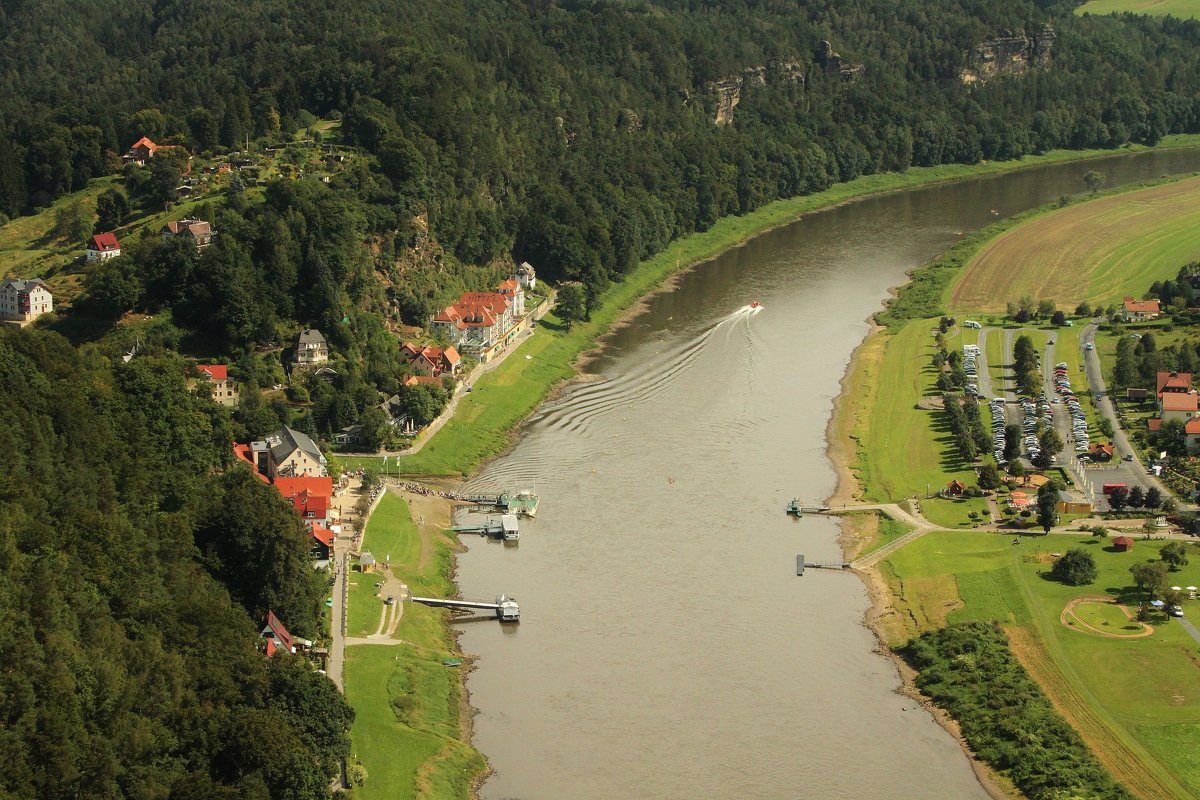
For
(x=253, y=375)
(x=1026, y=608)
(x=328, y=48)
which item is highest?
(x=328, y=48)

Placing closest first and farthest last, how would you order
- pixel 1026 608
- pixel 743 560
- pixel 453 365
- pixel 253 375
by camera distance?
pixel 1026 608 → pixel 743 560 → pixel 253 375 → pixel 453 365

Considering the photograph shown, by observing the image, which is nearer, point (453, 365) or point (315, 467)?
point (315, 467)

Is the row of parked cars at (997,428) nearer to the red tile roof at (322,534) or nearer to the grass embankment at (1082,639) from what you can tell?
the grass embankment at (1082,639)

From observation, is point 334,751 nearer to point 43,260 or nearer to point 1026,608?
point 1026,608

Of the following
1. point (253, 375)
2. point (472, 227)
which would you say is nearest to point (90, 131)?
point (472, 227)

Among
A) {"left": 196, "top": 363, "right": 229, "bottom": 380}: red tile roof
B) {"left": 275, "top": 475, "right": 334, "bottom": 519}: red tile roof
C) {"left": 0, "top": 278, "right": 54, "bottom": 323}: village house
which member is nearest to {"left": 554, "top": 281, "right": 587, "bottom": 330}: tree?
{"left": 196, "top": 363, "right": 229, "bottom": 380}: red tile roof

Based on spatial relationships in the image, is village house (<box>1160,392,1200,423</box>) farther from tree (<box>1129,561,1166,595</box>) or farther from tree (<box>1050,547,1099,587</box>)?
tree (<box>1129,561,1166,595</box>)

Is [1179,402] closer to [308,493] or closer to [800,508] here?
[800,508]
